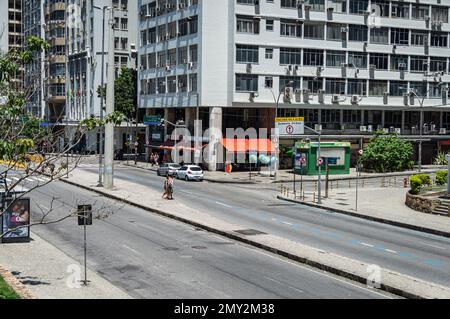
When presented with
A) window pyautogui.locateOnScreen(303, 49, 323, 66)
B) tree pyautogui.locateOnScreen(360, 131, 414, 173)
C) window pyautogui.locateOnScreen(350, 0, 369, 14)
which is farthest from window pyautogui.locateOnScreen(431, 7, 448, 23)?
tree pyautogui.locateOnScreen(360, 131, 414, 173)

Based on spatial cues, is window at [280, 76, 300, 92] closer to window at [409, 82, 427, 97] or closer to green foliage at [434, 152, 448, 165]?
window at [409, 82, 427, 97]

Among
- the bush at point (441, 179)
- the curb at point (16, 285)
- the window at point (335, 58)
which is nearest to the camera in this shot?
the curb at point (16, 285)

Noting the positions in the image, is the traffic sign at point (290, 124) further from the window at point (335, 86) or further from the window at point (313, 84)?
the window at point (335, 86)

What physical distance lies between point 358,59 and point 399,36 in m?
6.68

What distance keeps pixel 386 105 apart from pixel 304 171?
1587cm

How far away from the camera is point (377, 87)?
77.8 meters

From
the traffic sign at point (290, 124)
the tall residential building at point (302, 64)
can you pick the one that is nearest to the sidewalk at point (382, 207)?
the traffic sign at point (290, 124)

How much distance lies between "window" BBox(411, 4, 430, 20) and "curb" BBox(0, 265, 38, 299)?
68680mm

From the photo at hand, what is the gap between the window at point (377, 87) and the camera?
7731 cm

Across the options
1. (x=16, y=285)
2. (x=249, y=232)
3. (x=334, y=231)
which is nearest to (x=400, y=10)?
(x=334, y=231)

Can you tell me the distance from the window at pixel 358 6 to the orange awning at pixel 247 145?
1755 centimetres

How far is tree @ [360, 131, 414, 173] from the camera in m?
71.1

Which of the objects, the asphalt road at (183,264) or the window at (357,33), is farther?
the window at (357,33)

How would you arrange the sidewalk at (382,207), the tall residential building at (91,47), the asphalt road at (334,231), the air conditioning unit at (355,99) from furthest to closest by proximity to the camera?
the tall residential building at (91,47)
the air conditioning unit at (355,99)
the sidewalk at (382,207)
the asphalt road at (334,231)
